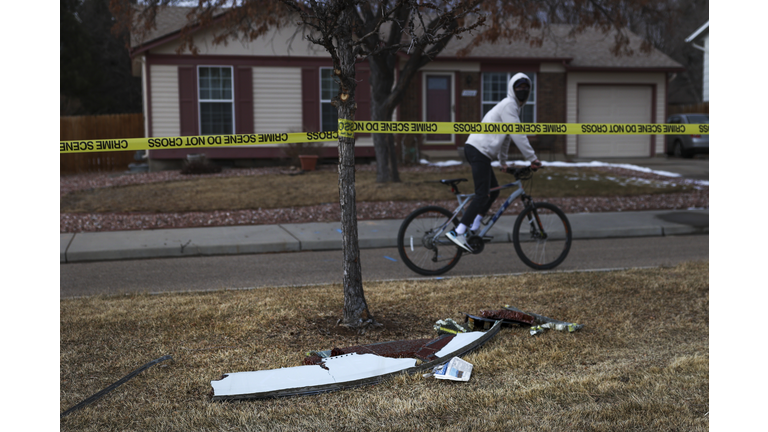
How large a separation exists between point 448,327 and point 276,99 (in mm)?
16913

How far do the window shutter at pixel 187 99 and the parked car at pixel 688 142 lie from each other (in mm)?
17135

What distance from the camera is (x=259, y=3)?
42.5 feet

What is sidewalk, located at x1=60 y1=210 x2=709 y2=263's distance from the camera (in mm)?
9109

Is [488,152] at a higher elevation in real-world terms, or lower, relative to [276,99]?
lower

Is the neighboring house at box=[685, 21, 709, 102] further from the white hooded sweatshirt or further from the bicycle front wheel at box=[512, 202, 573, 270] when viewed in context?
the white hooded sweatshirt

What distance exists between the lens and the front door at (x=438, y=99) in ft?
73.7

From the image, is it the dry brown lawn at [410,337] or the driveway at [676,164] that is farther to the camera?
the driveway at [676,164]

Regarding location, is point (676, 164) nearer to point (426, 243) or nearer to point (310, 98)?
point (310, 98)

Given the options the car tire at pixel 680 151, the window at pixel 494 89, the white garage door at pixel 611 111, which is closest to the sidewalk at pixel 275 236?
the window at pixel 494 89

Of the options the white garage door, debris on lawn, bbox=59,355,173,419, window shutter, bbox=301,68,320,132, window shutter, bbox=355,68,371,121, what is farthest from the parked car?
debris on lawn, bbox=59,355,173,419

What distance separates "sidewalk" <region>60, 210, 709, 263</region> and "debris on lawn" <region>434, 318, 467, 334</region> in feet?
16.1

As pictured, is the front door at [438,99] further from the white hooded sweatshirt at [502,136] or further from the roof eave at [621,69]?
the white hooded sweatshirt at [502,136]

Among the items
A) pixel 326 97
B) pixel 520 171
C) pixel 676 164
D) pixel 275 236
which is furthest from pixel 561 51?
pixel 520 171

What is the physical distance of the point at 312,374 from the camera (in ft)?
12.4
